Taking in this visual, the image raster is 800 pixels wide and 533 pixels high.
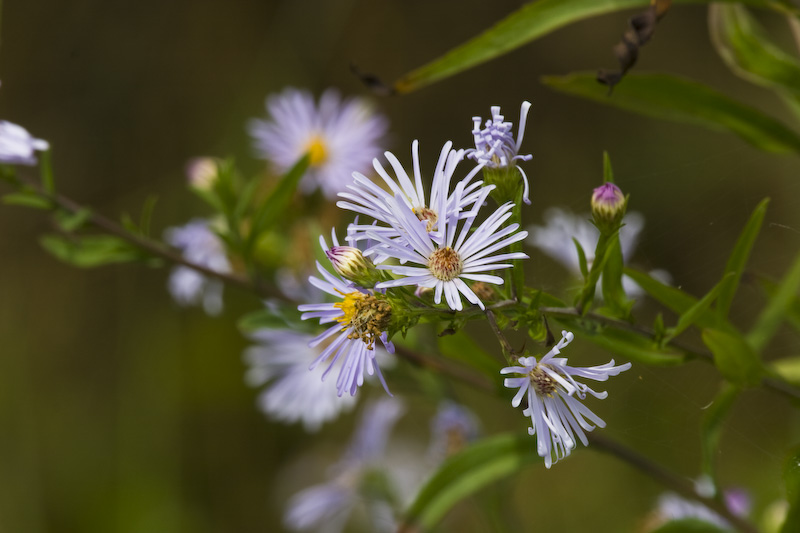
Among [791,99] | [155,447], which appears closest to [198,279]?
[791,99]

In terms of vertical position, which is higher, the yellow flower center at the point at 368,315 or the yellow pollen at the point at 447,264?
the yellow pollen at the point at 447,264

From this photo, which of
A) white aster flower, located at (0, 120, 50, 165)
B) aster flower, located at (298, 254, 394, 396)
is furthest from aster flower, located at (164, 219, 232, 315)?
aster flower, located at (298, 254, 394, 396)

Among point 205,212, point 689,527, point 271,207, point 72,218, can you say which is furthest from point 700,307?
point 205,212

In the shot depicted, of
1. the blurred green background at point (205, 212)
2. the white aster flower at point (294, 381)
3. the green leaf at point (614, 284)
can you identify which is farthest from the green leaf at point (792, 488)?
the blurred green background at point (205, 212)

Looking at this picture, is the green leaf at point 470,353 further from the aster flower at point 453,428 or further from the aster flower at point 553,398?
the aster flower at point 453,428

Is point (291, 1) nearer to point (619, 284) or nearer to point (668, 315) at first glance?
point (668, 315)

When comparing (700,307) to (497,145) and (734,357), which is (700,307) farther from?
(497,145)
